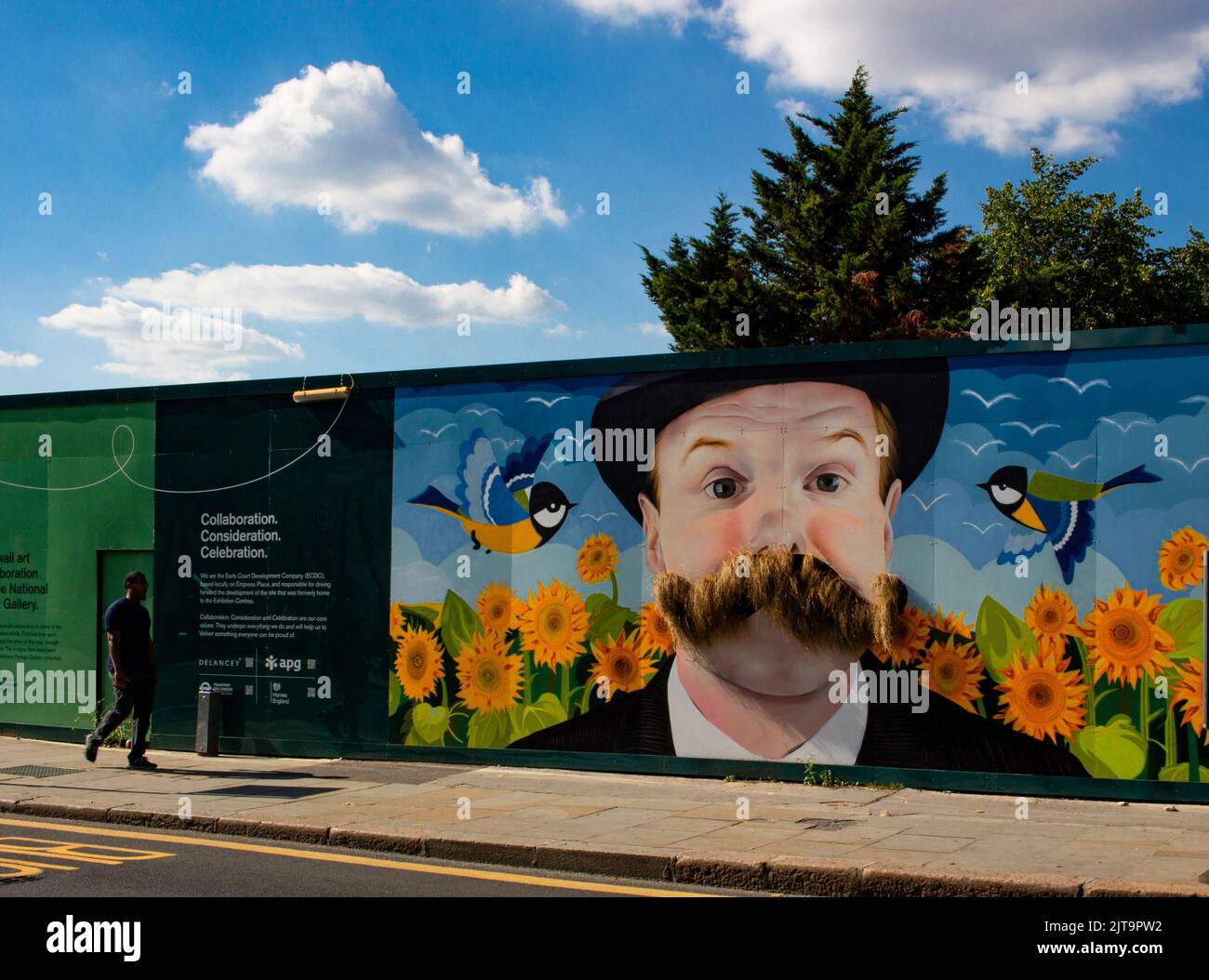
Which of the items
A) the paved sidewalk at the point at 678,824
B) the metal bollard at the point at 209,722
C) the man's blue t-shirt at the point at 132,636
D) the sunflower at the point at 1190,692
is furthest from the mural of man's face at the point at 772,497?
the man's blue t-shirt at the point at 132,636

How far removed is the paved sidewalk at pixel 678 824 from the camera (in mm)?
7500

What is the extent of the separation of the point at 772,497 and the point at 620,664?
7.09 feet

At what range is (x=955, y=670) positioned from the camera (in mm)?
10531

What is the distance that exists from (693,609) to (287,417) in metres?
5.10

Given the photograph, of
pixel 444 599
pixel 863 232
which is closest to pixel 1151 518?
pixel 444 599

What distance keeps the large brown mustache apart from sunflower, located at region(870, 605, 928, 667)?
0.08 m

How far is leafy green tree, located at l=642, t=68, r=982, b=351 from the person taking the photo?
121 feet

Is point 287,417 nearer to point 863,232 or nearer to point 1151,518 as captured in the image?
point 1151,518

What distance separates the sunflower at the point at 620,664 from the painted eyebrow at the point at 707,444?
182 cm

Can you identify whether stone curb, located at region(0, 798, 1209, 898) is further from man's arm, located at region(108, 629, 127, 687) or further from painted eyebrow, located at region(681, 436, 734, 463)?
painted eyebrow, located at region(681, 436, 734, 463)

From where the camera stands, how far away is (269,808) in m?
9.98

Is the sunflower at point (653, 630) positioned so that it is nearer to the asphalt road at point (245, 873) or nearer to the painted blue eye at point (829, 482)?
the painted blue eye at point (829, 482)
